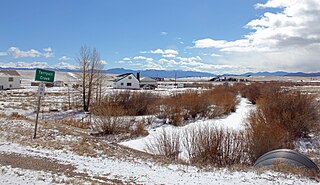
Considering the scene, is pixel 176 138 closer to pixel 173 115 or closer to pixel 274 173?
pixel 274 173

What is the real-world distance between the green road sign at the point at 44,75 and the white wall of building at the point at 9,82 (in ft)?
244

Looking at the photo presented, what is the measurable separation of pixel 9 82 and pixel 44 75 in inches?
3041

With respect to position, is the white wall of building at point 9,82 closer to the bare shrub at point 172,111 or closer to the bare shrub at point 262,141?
the bare shrub at point 172,111

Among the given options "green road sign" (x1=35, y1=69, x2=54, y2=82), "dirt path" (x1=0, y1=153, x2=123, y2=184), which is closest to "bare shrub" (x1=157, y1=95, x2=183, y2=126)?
"green road sign" (x1=35, y1=69, x2=54, y2=82)

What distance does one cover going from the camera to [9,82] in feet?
258

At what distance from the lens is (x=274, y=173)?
7902mm

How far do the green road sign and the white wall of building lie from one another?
244ft

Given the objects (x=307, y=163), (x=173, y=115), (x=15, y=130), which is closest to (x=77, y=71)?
(x=173, y=115)

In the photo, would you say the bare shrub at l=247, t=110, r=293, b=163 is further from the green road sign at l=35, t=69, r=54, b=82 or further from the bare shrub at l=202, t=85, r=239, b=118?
the bare shrub at l=202, t=85, r=239, b=118

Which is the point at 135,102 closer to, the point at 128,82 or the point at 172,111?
the point at 172,111

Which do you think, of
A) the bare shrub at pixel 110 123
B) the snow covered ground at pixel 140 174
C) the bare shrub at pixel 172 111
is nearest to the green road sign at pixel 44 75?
the snow covered ground at pixel 140 174

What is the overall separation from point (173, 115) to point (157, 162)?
16712 millimetres

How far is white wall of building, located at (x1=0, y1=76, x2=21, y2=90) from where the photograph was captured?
76.3m

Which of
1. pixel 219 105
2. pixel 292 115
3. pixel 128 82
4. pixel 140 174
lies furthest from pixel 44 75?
pixel 128 82
